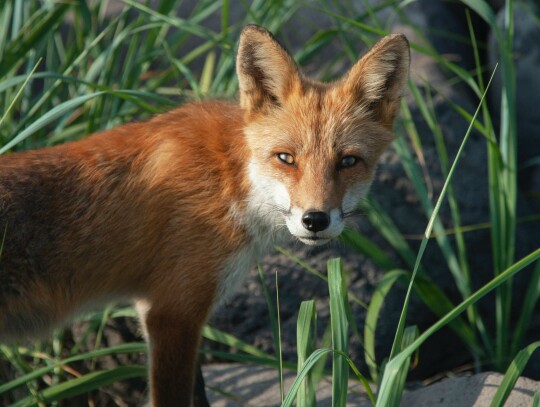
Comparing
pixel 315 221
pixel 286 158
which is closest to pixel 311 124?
pixel 286 158

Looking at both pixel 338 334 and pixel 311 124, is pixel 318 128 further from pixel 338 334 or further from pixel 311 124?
pixel 338 334

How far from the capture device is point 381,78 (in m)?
3.40

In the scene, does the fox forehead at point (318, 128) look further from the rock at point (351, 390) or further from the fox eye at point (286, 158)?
the rock at point (351, 390)

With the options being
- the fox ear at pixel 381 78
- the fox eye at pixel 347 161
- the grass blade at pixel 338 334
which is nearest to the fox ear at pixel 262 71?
the fox ear at pixel 381 78

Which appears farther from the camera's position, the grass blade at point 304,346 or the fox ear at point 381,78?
the fox ear at point 381,78

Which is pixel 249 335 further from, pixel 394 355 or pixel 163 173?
pixel 394 355

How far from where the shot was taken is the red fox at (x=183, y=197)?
319 centimetres

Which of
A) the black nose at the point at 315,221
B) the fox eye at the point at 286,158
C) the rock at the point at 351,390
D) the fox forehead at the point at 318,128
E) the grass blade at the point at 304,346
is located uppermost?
the fox forehead at the point at 318,128

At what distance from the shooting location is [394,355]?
8.86 feet

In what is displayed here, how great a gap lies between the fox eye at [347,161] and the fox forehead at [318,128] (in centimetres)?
2

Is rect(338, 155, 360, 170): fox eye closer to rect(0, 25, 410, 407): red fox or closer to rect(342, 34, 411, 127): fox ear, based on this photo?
rect(0, 25, 410, 407): red fox

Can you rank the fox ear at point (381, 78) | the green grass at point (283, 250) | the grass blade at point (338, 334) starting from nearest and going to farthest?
the grass blade at point (338, 334) < the fox ear at point (381, 78) < the green grass at point (283, 250)

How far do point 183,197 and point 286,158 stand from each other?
1.61ft

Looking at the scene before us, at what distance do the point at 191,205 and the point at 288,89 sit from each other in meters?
0.66
